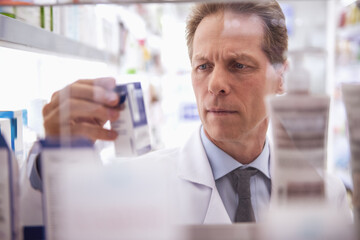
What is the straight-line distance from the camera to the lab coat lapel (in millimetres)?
580

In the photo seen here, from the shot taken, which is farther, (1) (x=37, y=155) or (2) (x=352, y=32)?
(2) (x=352, y=32)

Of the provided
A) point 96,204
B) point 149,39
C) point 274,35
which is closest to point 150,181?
point 96,204

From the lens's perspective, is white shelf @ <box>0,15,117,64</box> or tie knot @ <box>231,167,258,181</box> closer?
tie knot @ <box>231,167,258,181</box>

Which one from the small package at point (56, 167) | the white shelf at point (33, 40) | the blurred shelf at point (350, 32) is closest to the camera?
the small package at point (56, 167)

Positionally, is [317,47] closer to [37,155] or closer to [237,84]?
[237,84]

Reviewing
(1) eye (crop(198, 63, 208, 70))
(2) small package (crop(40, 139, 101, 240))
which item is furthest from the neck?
(2) small package (crop(40, 139, 101, 240))

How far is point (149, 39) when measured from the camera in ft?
7.04

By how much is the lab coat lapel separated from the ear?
205mm

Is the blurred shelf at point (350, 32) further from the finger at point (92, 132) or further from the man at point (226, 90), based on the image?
the finger at point (92, 132)

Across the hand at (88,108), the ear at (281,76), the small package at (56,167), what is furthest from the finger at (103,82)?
the ear at (281,76)

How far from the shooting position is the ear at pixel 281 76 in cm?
50

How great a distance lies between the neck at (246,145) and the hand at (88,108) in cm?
19

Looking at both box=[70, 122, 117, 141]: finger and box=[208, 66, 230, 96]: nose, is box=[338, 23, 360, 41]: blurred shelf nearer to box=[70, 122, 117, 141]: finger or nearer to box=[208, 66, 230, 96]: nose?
box=[208, 66, 230, 96]: nose

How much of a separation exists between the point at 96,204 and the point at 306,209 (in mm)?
288
